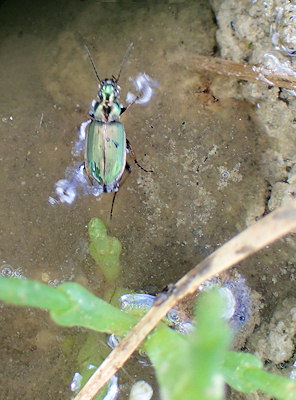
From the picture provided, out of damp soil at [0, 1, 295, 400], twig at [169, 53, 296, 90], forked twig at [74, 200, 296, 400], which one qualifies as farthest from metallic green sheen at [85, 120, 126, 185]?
forked twig at [74, 200, 296, 400]

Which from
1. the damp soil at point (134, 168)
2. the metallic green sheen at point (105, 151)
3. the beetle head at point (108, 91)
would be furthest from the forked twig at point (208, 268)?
the beetle head at point (108, 91)

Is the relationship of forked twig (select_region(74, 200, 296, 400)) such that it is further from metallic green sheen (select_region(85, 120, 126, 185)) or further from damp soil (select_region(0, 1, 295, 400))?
metallic green sheen (select_region(85, 120, 126, 185))

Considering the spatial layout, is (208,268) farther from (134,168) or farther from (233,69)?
(233,69)

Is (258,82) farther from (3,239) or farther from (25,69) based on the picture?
(3,239)

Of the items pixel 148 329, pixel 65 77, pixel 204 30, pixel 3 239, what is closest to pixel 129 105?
pixel 65 77

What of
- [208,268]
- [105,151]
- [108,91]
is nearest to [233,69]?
[108,91]

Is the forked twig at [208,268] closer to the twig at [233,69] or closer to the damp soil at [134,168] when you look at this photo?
the damp soil at [134,168]
